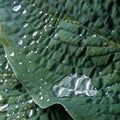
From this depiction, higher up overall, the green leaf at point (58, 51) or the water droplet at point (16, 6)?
the water droplet at point (16, 6)

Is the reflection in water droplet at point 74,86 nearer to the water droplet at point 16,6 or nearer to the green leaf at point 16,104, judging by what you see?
the green leaf at point 16,104

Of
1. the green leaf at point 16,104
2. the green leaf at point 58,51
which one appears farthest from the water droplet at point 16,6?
the green leaf at point 16,104

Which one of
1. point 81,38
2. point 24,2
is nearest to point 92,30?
point 81,38

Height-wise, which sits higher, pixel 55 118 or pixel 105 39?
pixel 105 39

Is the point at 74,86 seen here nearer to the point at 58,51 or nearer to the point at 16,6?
the point at 58,51

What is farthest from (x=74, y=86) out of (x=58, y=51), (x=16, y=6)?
(x=16, y=6)

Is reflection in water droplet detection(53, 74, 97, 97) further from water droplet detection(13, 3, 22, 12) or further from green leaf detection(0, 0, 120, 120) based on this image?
water droplet detection(13, 3, 22, 12)

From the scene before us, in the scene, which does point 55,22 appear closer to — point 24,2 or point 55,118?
point 24,2

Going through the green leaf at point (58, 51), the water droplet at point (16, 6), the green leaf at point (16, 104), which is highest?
the water droplet at point (16, 6)

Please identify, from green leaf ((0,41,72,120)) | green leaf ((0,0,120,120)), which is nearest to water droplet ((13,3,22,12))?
green leaf ((0,0,120,120))
